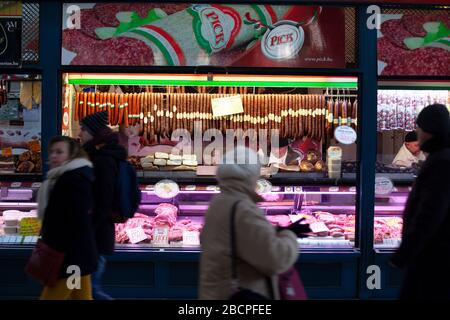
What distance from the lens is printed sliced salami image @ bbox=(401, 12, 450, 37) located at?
23.4 ft

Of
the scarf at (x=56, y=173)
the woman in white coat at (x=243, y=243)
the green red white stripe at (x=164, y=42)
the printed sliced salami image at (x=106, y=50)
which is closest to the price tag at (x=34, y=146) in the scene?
the printed sliced salami image at (x=106, y=50)

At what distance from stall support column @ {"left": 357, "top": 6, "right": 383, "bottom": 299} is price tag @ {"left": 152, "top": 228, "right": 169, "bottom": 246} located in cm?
218

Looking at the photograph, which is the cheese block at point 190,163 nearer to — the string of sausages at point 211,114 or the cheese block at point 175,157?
the cheese block at point 175,157

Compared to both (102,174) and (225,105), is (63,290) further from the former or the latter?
(225,105)

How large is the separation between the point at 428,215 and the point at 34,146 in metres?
5.02

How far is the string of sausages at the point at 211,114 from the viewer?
8625 mm

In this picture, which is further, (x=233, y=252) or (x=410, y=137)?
(x=410, y=137)

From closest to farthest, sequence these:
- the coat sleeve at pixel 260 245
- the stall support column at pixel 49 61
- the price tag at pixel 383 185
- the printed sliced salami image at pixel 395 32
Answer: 1. the coat sleeve at pixel 260 245
2. the stall support column at pixel 49 61
3. the printed sliced salami image at pixel 395 32
4. the price tag at pixel 383 185

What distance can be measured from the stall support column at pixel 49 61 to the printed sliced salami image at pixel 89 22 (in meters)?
0.25

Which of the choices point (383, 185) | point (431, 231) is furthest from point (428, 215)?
point (383, 185)

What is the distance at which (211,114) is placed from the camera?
871 centimetres

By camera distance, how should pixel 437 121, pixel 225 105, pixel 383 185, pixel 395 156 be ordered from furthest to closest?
pixel 225 105 → pixel 395 156 → pixel 383 185 → pixel 437 121

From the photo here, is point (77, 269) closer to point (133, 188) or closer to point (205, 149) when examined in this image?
point (133, 188)

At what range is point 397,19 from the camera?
23.3 ft
